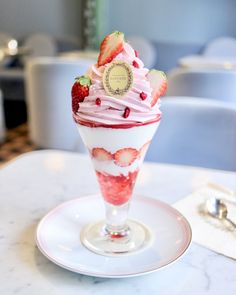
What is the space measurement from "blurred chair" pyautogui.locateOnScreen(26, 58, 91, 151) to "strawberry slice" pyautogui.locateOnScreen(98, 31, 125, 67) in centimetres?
202

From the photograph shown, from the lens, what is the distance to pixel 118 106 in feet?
2.01

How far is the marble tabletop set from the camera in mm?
574

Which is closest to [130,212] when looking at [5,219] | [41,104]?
[5,219]

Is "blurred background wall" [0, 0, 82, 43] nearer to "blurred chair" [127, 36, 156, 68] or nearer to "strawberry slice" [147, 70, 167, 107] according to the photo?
"blurred chair" [127, 36, 156, 68]

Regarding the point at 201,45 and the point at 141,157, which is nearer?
the point at 141,157

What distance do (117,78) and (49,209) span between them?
1.03 ft

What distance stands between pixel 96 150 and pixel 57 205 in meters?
0.21

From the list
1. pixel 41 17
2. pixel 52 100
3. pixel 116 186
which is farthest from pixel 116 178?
pixel 41 17

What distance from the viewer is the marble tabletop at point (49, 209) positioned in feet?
1.88

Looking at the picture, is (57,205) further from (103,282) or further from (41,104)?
(41,104)

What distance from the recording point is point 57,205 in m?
0.82

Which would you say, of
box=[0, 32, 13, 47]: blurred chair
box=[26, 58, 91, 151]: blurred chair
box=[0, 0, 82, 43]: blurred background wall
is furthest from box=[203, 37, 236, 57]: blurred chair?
box=[0, 32, 13, 47]: blurred chair

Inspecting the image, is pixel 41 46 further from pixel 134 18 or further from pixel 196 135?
pixel 196 135

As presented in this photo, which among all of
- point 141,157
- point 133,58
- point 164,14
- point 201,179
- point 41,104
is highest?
point 133,58
